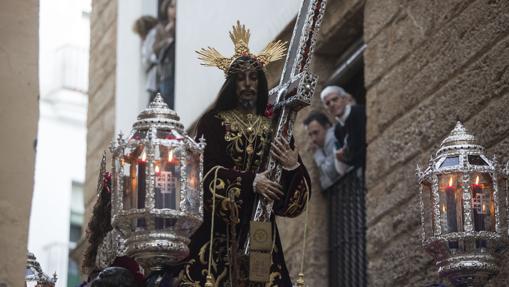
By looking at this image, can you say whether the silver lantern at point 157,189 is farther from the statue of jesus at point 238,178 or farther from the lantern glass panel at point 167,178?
the statue of jesus at point 238,178

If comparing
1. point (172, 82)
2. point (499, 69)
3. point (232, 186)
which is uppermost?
point (172, 82)

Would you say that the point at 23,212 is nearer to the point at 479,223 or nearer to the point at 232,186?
the point at 232,186

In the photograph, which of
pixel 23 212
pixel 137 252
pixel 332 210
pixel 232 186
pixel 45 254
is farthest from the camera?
pixel 45 254

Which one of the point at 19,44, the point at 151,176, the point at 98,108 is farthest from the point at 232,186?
the point at 98,108

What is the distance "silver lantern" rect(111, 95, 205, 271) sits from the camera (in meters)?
8.00

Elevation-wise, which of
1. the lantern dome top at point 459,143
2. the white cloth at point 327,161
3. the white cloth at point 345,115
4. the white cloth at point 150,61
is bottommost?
the lantern dome top at point 459,143

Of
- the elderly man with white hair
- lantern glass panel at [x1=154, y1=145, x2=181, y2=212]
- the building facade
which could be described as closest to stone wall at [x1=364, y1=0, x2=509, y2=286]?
the building facade

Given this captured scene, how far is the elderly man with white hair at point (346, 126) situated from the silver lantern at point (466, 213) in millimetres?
3512

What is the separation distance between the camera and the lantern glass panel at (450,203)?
8883mm

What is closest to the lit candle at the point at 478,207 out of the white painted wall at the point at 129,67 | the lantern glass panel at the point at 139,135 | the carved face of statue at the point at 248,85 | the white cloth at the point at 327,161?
the carved face of statue at the point at 248,85

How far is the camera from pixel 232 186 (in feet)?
28.7

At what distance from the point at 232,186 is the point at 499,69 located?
7.62 ft

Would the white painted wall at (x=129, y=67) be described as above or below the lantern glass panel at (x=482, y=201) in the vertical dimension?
above

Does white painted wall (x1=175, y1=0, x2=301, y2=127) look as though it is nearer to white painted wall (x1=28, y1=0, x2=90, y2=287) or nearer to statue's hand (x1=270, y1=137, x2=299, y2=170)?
statue's hand (x1=270, y1=137, x2=299, y2=170)
